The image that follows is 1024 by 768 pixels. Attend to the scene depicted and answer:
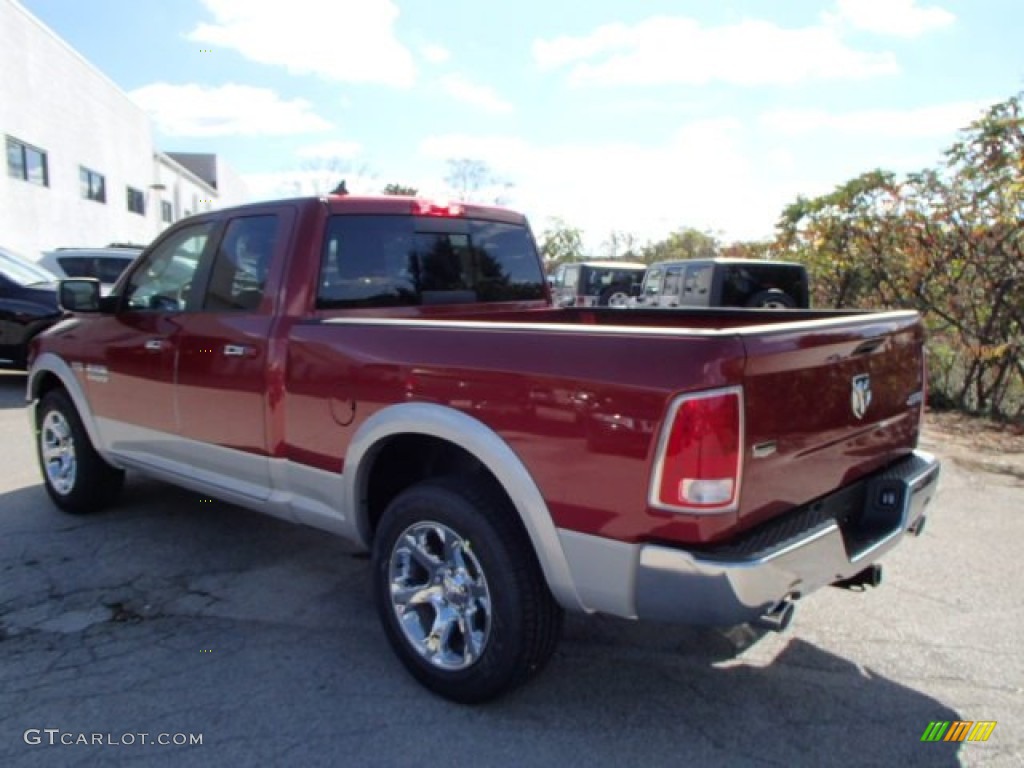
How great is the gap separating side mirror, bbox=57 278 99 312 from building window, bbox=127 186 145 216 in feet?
99.1

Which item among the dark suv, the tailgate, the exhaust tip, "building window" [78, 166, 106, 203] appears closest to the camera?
the tailgate

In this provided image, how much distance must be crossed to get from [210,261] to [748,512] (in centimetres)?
310

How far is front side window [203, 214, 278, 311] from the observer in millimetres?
3857

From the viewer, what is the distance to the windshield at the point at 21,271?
10288mm

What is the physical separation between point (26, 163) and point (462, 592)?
23355mm

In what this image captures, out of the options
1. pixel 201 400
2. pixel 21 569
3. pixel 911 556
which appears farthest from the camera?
→ pixel 911 556

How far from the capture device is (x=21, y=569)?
4.29 metres

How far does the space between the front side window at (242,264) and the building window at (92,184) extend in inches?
1001

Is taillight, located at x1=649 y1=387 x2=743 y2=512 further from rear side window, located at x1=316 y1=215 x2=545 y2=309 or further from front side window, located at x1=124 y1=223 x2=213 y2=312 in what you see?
front side window, located at x1=124 y1=223 x2=213 y2=312

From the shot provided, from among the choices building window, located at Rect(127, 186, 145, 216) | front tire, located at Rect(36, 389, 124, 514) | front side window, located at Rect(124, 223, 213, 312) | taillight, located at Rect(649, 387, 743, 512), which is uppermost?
building window, located at Rect(127, 186, 145, 216)

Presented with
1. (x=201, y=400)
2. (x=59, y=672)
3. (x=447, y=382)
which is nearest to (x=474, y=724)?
(x=447, y=382)

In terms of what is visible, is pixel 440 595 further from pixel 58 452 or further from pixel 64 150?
pixel 64 150

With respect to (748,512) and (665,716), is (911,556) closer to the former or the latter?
(665,716)

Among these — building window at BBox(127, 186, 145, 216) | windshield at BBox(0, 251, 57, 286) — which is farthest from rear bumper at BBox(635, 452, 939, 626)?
building window at BBox(127, 186, 145, 216)
